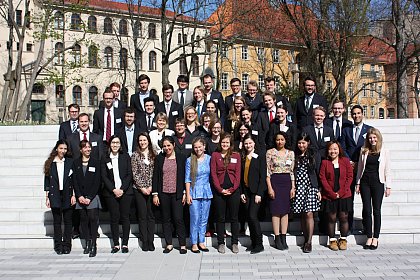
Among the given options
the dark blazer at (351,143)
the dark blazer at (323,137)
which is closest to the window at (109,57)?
the dark blazer at (351,143)

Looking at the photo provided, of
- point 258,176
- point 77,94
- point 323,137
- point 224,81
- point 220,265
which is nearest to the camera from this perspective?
point 220,265

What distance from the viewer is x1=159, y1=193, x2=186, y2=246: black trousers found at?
8516 mm

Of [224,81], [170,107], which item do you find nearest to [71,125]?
[170,107]

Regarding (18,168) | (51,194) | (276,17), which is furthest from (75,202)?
(276,17)

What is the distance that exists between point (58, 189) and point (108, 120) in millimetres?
1957

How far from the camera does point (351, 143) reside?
9.30m

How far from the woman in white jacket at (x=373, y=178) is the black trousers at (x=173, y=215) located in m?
3.07

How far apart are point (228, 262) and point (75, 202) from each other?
9.05ft

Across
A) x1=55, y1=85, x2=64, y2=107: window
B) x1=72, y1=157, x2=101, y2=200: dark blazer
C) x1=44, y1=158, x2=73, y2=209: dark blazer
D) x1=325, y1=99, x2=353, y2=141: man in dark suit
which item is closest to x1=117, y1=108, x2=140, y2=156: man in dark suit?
x1=72, y1=157, x2=101, y2=200: dark blazer

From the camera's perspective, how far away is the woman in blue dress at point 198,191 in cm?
848

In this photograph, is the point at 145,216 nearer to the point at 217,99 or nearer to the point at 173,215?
the point at 173,215

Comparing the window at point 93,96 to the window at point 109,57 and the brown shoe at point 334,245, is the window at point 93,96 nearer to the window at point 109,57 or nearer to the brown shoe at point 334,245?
the window at point 109,57

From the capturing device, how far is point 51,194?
859 centimetres

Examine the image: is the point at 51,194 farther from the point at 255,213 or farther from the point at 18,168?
the point at 18,168
